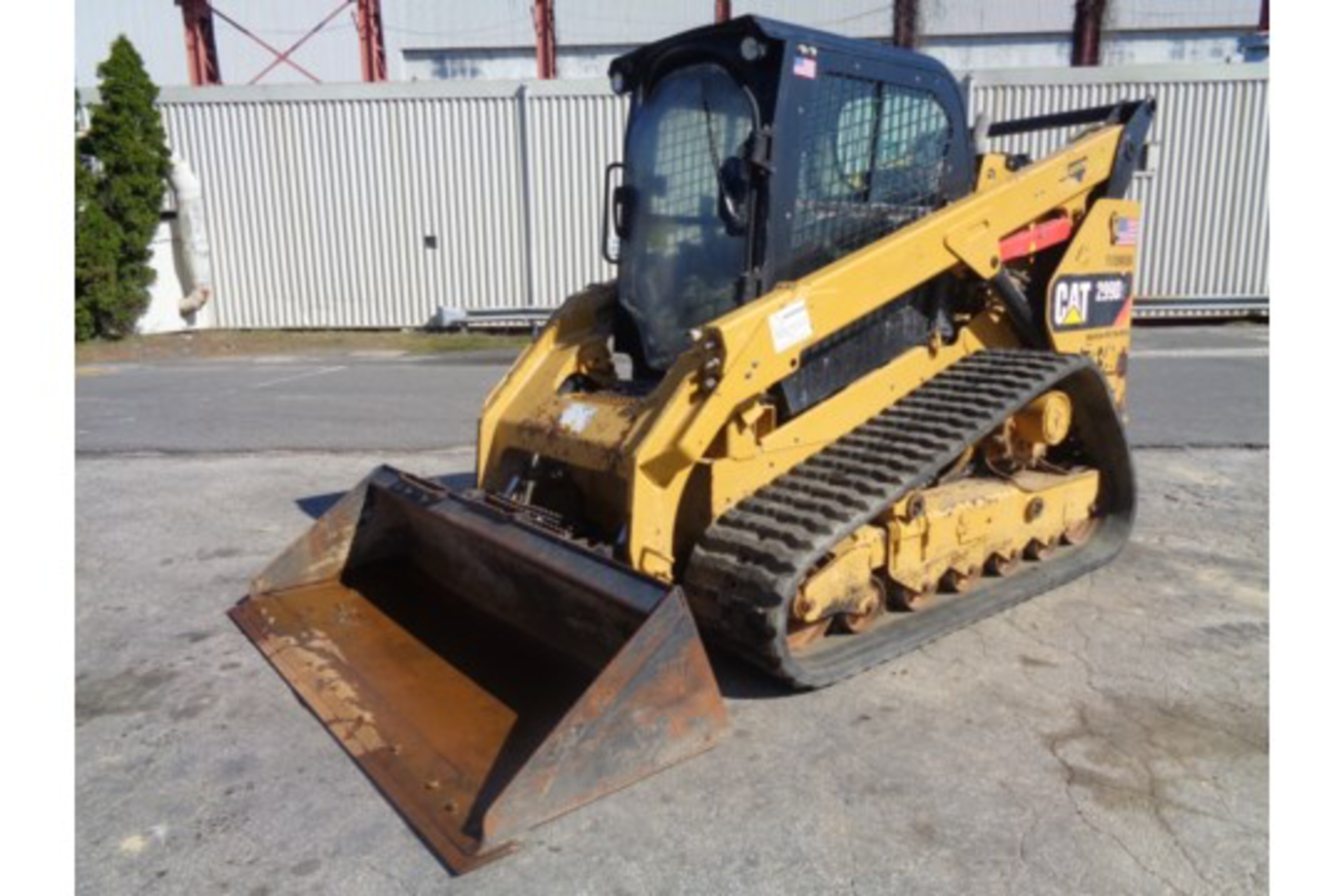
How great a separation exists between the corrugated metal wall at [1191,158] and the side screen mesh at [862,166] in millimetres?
12476

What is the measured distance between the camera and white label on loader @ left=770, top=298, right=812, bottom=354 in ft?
11.6

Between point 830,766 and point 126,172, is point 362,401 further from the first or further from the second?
point 126,172

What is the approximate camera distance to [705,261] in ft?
13.8

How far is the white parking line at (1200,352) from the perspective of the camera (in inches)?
492

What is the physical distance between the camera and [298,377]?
1219 centimetres

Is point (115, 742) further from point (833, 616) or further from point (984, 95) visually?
point (984, 95)

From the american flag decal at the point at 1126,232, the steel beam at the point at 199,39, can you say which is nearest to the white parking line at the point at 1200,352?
the american flag decal at the point at 1126,232

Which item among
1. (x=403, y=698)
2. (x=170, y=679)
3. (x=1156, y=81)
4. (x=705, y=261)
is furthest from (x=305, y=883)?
(x=1156, y=81)

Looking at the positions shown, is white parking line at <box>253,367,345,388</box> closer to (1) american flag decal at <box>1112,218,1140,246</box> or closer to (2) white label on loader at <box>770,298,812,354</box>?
(2) white label on loader at <box>770,298,812,354</box>

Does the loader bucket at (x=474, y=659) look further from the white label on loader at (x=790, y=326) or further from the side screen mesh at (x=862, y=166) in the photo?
the side screen mesh at (x=862, y=166)

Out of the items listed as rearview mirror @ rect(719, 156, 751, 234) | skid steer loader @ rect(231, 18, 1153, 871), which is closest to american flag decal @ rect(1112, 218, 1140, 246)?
skid steer loader @ rect(231, 18, 1153, 871)

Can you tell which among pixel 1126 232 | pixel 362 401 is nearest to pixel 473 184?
pixel 362 401

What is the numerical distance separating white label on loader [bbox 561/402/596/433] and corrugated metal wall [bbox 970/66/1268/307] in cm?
1379

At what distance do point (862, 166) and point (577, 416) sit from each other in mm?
1673
